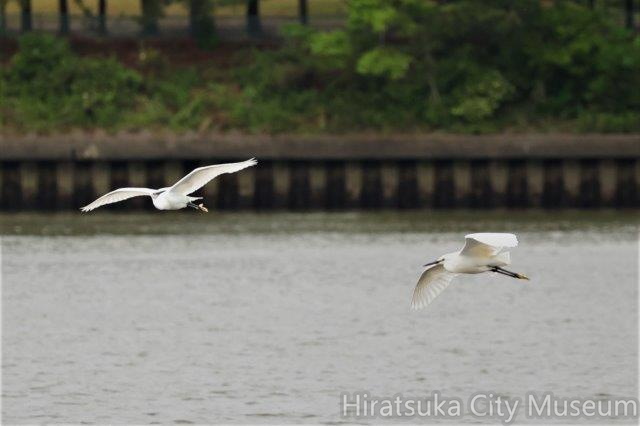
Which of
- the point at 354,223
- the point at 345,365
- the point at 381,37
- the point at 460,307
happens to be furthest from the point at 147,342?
the point at 381,37

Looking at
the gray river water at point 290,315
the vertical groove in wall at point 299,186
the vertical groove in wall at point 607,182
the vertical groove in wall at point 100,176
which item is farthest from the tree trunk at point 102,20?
the vertical groove in wall at point 607,182

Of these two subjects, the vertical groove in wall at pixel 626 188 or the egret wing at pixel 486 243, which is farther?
the vertical groove in wall at pixel 626 188

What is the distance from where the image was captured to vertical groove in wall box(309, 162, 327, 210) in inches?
2564

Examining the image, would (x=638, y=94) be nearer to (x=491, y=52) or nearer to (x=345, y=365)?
(x=491, y=52)

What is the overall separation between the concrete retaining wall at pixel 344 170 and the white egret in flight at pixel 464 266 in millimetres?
37117

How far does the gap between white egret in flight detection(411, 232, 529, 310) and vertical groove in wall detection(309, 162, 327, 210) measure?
37.2 metres

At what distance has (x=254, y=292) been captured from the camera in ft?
163

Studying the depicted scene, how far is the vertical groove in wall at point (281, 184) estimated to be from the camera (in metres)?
65.0

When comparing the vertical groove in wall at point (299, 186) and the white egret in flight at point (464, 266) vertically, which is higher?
the white egret in flight at point (464, 266)

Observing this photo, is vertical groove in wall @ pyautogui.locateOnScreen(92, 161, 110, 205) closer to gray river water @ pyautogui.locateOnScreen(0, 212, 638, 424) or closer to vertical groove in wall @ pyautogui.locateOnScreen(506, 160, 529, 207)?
gray river water @ pyautogui.locateOnScreen(0, 212, 638, 424)

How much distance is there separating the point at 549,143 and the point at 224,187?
10569mm

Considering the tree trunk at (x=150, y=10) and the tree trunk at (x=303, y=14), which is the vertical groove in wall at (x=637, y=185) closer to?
the tree trunk at (x=303, y=14)

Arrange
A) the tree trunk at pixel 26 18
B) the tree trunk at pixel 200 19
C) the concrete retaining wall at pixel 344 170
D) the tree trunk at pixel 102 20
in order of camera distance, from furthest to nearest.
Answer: the tree trunk at pixel 102 20
the tree trunk at pixel 26 18
the tree trunk at pixel 200 19
the concrete retaining wall at pixel 344 170

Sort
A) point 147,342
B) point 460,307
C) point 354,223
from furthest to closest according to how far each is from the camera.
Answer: point 354,223
point 460,307
point 147,342
